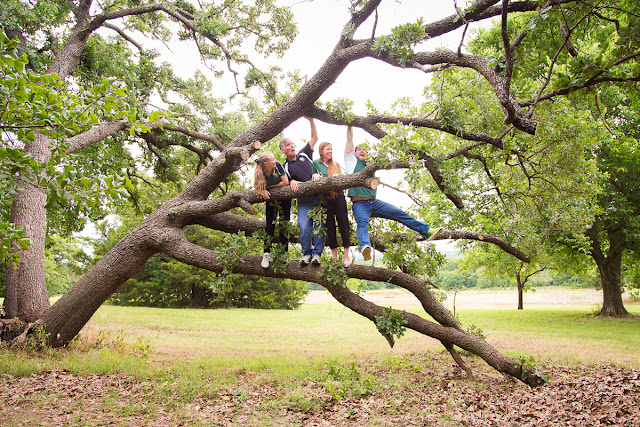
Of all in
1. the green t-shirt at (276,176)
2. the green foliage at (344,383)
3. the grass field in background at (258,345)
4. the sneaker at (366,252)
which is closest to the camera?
the green foliage at (344,383)

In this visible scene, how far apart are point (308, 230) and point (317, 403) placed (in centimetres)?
253

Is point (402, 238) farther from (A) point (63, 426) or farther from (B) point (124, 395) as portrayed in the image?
(A) point (63, 426)

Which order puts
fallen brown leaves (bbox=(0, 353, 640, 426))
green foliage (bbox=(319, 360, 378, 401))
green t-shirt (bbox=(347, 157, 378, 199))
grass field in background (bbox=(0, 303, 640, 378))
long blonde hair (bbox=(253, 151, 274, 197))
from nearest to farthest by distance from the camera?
fallen brown leaves (bbox=(0, 353, 640, 426))
green foliage (bbox=(319, 360, 378, 401))
long blonde hair (bbox=(253, 151, 274, 197))
green t-shirt (bbox=(347, 157, 378, 199))
grass field in background (bbox=(0, 303, 640, 378))

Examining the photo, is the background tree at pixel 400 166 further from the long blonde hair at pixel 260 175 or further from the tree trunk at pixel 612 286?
the tree trunk at pixel 612 286

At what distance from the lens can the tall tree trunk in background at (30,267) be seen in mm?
7758

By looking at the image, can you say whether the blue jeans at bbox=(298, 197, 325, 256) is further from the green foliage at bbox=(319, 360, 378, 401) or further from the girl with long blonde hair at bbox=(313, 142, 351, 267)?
the green foliage at bbox=(319, 360, 378, 401)

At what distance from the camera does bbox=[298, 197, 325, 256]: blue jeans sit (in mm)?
6309

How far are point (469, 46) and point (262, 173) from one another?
1564cm

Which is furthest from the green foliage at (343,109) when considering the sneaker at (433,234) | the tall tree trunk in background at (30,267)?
the tall tree trunk in background at (30,267)

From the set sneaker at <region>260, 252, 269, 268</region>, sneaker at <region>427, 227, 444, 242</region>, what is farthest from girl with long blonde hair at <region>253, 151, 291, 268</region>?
sneaker at <region>427, 227, 444, 242</region>

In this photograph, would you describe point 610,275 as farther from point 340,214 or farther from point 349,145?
point 340,214

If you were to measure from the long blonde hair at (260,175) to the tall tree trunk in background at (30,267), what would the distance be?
491 centimetres

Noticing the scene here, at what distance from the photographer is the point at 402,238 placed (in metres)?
6.69

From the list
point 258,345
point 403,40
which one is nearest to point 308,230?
point 403,40
